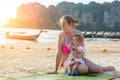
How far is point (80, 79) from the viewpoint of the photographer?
578 centimetres

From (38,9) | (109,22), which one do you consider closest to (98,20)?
(109,22)

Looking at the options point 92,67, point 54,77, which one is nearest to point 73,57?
point 92,67

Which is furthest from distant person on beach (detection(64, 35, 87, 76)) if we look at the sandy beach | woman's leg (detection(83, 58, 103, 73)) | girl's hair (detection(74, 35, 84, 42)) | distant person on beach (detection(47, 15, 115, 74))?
the sandy beach

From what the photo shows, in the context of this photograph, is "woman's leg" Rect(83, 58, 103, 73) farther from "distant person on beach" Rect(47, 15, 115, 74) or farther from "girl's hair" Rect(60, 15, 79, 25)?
"girl's hair" Rect(60, 15, 79, 25)

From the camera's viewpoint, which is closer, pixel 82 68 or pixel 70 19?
pixel 82 68

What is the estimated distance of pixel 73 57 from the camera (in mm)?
6363

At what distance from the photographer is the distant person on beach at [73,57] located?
625 cm

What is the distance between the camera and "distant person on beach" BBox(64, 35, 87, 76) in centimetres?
625

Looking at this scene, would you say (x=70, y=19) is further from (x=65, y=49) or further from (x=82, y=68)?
(x=82, y=68)

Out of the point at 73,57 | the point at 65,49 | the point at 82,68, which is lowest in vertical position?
the point at 82,68

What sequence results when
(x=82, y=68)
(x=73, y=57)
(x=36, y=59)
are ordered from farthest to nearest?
1. (x=36, y=59)
2. (x=73, y=57)
3. (x=82, y=68)

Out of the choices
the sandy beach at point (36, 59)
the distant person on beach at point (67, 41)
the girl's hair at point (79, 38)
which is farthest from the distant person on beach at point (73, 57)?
the sandy beach at point (36, 59)

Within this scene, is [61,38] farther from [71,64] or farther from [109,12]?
[109,12]

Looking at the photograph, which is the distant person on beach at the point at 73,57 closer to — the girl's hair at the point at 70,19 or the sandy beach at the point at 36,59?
the girl's hair at the point at 70,19
